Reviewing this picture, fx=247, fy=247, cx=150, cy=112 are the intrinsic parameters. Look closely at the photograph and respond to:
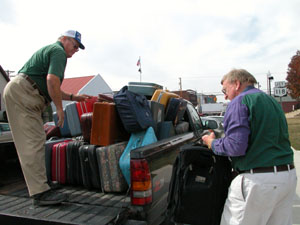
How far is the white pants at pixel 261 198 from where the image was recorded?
1656 mm

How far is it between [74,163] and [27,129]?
1.98ft

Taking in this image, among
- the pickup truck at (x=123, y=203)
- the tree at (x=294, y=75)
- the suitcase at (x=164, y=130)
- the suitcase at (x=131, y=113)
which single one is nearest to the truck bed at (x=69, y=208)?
the pickup truck at (x=123, y=203)

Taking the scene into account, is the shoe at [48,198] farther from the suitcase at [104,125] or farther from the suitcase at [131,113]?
the suitcase at [131,113]

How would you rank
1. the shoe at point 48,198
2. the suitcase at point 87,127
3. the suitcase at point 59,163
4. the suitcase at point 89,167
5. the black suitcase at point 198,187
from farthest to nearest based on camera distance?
1. the suitcase at point 87,127
2. the suitcase at point 59,163
3. the suitcase at point 89,167
4. the shoe at point 48,198
5. the black suitcase at point 198,187

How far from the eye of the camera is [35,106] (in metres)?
2.54

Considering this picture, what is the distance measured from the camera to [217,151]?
182 centimetres

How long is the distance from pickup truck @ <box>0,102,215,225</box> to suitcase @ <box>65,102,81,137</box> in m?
1.07

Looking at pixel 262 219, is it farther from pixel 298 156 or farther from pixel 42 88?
pixel 298 156

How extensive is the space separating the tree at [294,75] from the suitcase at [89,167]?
40789 millimetres

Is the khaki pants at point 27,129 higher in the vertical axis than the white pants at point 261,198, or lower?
higher

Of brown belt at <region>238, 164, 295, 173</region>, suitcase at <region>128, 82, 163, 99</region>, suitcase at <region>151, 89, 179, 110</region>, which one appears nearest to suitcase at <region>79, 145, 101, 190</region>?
brown belt at <region>238, 164, 295, 173</region>

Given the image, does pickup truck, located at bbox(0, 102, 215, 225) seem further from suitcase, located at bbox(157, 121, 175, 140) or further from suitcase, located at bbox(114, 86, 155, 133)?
suitcase, located at bbox(157, 121, 175, 140)

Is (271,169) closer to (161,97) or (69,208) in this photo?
(69,208)

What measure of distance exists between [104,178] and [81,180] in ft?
1.40
